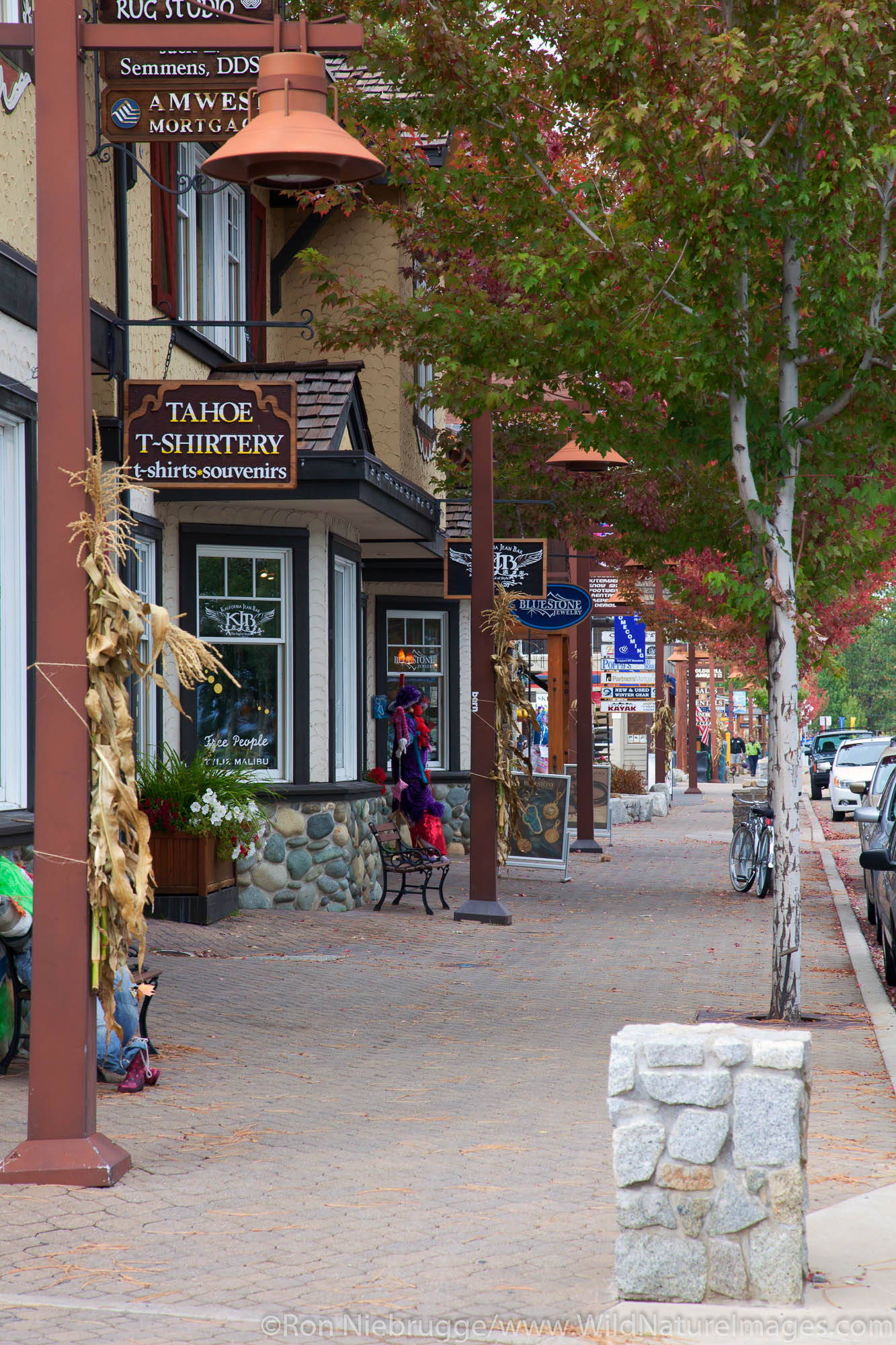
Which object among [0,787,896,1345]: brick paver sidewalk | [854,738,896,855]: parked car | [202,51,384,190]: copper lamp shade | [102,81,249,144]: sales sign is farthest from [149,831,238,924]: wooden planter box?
[202,51,384,190]: copper lamp shade

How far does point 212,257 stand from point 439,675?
7281 millimetres

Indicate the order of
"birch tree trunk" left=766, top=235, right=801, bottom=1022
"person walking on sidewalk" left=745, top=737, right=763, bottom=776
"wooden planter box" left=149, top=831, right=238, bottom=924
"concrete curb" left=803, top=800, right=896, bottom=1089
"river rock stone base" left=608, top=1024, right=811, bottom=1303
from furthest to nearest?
"person walking on sidewalk" left=745, top=737, right=763, bottom=776 → "wooden planter box" left=149, top=831, right=238, bottom=924 → "birch tree trunk" left=766, top=235, right=801, bottom=1022 → "concrete curb" left=803, top=800, right=896, bottom=1089 → "river rock stone base" left=608, top=1024, right=811, bottom=1303

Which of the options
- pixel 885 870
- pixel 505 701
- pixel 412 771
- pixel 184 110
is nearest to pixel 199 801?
pixel 505 701

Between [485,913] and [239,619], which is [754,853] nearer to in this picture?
[485,913]

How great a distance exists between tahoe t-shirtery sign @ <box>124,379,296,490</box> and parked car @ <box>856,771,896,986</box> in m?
5.32

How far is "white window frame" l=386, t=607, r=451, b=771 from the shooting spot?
20375mm

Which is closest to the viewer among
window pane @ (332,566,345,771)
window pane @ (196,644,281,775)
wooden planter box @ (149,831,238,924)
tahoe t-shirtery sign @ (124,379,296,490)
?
tahoe t-shirtery sign @ (124,379,296,490)

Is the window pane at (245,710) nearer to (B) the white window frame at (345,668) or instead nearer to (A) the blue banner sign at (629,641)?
(B) the white window frame at (345,668)

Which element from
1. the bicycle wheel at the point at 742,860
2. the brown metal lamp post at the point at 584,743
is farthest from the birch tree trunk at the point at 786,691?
the brown metal lamp post at the point at 584,743

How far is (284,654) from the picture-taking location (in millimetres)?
14695

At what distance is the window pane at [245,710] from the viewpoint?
1427 centimetres

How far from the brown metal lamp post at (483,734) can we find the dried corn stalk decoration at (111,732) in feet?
27.8

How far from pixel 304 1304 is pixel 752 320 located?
666 cm

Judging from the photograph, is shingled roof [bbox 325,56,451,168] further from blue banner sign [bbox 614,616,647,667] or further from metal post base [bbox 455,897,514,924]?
blue banner sign [bbox 614,616,647,667]
